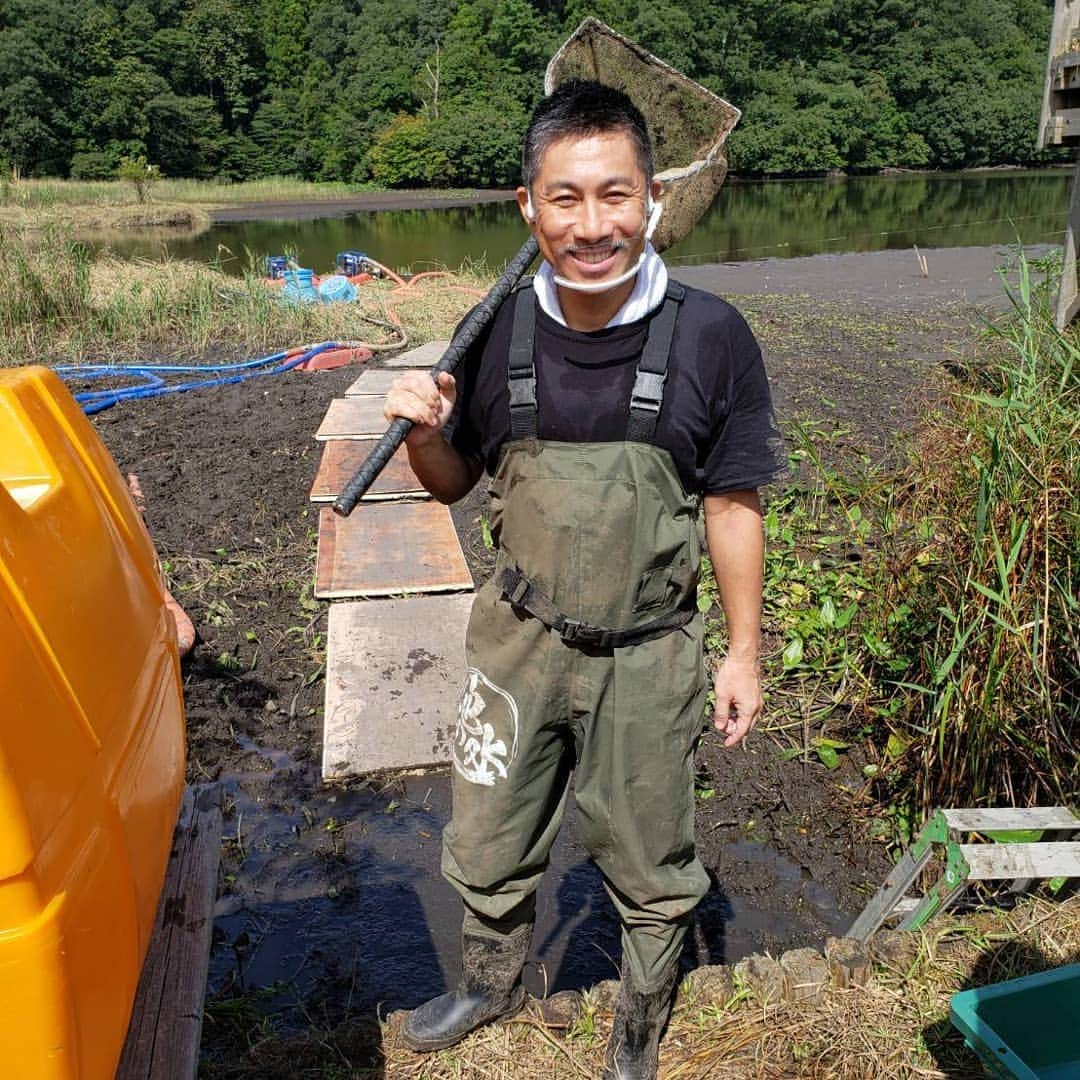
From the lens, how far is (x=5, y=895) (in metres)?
1.02

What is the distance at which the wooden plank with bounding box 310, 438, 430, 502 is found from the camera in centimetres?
543

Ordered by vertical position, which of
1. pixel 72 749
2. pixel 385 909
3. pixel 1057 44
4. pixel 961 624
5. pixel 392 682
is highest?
pixel 1057 44

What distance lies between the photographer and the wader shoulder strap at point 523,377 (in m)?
1.78

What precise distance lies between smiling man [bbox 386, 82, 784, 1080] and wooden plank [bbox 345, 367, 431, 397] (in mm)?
5270

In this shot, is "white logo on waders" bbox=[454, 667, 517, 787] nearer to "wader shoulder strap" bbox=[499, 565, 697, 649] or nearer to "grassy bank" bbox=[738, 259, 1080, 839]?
"wader shoulder strap" bbox=[499, 565, 697, 649]

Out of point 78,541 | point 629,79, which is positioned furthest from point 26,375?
point 629,79

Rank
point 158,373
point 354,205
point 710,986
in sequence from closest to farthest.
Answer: point 710,986 → point 158,373 → point 354,205

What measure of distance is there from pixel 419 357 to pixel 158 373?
2219mm

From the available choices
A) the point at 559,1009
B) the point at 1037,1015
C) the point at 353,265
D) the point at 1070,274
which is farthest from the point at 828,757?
the point at 353,265

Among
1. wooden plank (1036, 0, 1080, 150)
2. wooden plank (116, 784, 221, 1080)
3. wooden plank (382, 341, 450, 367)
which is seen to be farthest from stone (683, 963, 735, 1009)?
wooden plank (382, 341, 450, 367)

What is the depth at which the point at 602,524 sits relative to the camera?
1750 millimetres

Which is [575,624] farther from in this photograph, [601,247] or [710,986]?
[710,986]

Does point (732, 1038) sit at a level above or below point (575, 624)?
below

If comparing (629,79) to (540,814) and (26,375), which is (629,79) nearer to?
(26,375)
